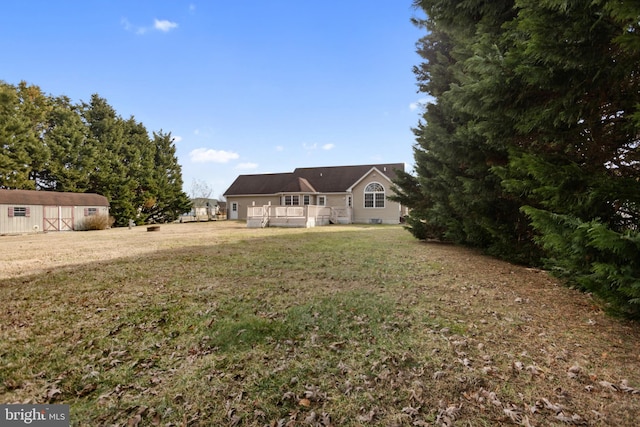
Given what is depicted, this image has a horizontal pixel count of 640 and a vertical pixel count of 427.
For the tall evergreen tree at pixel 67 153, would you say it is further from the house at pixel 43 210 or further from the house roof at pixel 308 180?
the house roof at pixel 308 180

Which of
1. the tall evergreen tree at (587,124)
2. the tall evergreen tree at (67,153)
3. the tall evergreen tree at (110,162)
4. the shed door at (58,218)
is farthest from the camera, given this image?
the tall evergreen tree at (110,162)

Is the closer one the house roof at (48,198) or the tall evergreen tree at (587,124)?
the tall evergreen tree at (587,124)

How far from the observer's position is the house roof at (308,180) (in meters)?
27.7

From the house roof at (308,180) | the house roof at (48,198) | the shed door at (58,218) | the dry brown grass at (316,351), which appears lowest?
the dry brown grass at (316,351)

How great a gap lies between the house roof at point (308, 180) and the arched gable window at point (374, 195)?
1484 mm

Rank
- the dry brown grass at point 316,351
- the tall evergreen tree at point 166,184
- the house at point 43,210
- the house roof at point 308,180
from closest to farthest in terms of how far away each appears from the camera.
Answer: the dry brown grass at point 316,351
the house at point 43,210
the house roof at point 308,180
the tall evergreen tree at point 166,184

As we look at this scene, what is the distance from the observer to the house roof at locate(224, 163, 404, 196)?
90.8 ft

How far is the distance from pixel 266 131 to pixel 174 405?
25.3 m

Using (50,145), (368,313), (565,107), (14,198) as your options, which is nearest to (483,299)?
(368,313)

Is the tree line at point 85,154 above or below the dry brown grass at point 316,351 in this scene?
above

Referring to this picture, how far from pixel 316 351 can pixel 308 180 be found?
27.5 meters

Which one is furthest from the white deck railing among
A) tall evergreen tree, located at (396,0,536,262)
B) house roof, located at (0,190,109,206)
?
house roof, located at (0,190,109,206)

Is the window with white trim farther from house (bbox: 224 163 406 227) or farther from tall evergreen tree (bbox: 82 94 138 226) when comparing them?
tall evergreen tree (bbox: 82 94 138 226)

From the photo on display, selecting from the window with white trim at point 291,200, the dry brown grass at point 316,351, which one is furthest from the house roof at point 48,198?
the dry brown grass at point 316,351
